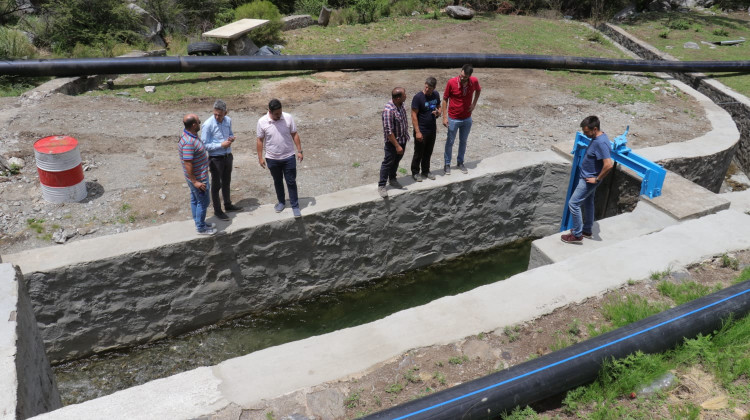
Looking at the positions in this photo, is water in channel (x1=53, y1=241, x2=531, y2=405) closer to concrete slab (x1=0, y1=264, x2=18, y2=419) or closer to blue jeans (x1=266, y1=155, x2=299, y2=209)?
blue jeans (x1=266, y1=155, x2=299, y2=209)

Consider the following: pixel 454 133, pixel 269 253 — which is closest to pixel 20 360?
pixel 269 253

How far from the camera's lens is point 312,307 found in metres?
7.45

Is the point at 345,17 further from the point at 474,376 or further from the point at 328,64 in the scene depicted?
the point at 474,376

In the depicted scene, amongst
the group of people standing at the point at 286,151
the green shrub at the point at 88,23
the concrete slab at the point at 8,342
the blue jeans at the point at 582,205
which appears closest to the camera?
the concrete slab at the point at 8,342

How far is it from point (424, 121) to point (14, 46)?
9.50 meters

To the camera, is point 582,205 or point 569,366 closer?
point 569,366

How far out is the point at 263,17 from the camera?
14.9 metres

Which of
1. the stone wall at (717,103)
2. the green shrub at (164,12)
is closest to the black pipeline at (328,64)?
the stone wall at (717,103)

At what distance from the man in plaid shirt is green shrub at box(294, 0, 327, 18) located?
12.5 meters

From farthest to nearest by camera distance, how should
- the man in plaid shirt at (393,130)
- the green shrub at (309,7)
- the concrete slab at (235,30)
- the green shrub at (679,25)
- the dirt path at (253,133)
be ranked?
the green shrub at (309,7), the green shrub at (679,25), the concrete slab at (235,30), the dirt path at (253,133), the man in plaid shirt at (393,130)

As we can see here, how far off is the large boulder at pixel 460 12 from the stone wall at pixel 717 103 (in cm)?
484

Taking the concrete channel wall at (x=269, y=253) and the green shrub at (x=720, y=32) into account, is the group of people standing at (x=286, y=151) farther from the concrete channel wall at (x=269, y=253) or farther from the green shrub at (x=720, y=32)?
the green shrub at (x=720, y=32)

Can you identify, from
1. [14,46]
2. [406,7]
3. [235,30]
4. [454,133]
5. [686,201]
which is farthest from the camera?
[406,7]

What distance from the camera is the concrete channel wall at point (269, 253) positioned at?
19.9ft
